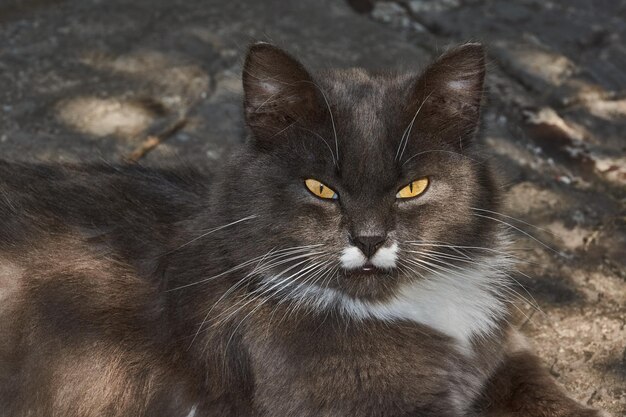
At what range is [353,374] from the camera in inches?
113

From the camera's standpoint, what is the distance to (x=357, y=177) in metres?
2.81

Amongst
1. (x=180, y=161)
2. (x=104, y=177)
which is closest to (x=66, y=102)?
(x=180, y=161)

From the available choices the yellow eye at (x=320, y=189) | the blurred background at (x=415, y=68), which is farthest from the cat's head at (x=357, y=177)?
the blurred background at (x=415, y=68)

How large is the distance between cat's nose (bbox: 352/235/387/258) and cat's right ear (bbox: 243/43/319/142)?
0.44 metres

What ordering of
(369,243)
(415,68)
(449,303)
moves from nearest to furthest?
(369,243)
(449,303)
(415,68)

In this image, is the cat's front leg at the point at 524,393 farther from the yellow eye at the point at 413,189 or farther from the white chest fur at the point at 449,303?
the yellow eye at the point at 413,189

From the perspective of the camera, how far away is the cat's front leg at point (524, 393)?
3.14 metres

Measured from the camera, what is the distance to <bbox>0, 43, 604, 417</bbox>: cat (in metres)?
2.85

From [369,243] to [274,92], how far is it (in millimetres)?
580

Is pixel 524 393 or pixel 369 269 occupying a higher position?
pixel 369 269

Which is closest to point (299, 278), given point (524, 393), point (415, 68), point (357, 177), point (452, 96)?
Answer: point (357, 177)

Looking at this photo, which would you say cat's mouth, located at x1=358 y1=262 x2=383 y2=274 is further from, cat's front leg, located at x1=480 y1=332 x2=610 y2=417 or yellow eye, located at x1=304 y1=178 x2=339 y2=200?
cat's front leg, located at x1=480 y1=332 x2=610 y2=417

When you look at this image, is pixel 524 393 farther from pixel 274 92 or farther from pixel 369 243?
pixel 274 92

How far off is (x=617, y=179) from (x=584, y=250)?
0.62m
